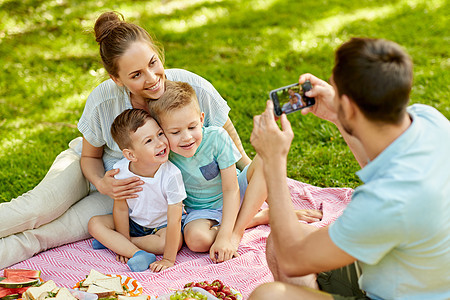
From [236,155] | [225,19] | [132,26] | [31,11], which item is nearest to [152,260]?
[236,155]

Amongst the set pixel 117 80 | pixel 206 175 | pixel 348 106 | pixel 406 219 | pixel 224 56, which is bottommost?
pixel 206 175

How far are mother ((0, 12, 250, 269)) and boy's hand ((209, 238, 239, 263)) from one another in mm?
617

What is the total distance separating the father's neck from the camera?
6.60 ft

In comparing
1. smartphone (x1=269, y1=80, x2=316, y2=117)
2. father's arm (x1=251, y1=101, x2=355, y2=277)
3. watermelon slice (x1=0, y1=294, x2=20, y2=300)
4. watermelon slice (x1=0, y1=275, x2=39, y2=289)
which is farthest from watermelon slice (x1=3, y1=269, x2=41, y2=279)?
smartphone (x1=269, y1=80, x2=316, y2=117)

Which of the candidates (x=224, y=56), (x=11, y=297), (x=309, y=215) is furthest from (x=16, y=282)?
(x=224, y=56)

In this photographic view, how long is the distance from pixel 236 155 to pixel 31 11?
5921 millimetres

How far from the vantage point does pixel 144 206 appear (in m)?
3.42

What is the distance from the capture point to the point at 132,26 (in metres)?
3.39

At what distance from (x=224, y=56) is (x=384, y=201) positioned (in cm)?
Answer: 522

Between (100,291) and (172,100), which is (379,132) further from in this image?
(100,291)

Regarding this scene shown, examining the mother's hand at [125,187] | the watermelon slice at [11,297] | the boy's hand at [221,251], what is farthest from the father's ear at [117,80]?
the watermelon slice at [11,297]

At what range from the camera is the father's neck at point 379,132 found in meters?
2.01

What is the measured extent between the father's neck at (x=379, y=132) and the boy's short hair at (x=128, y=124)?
1561 mm

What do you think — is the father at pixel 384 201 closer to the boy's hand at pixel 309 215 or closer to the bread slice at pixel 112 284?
the bread slice at pixel 112 284
